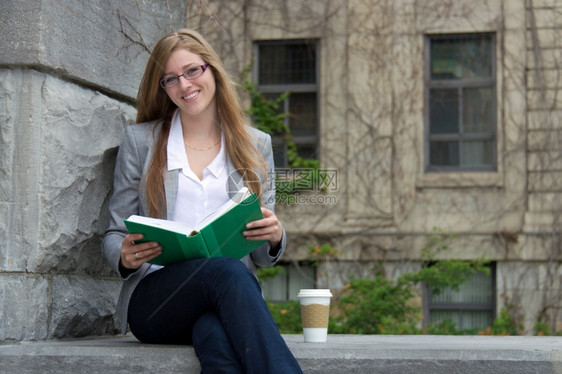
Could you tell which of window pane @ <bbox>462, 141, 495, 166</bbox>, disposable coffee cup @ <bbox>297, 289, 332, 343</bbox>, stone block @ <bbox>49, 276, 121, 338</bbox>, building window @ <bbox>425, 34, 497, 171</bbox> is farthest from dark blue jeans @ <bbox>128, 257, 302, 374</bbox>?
window pane @ <bbox>462, 141, 495, 166</bbox>

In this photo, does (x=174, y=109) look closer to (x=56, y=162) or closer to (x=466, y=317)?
(x=56, y=162)

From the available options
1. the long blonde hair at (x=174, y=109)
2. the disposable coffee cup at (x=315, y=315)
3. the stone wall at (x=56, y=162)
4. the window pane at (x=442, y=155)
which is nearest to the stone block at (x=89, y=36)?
the stone wall at (x=56, y=162)

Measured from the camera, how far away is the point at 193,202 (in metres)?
2.72

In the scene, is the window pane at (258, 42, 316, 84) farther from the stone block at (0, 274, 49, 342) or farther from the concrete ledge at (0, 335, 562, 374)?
the concrete ledge at (0, 335, 562, 374)

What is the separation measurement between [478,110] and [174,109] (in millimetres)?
5775

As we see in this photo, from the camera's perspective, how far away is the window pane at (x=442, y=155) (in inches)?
324

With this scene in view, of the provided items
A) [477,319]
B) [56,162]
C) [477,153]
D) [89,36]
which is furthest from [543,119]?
[56,162]

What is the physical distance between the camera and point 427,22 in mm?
8156

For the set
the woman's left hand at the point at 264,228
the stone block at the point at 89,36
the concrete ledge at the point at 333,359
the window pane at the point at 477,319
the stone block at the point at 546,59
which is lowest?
the window pane at the point at 477,319

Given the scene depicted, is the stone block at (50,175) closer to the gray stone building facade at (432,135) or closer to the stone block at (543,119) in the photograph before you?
the gray stone building facade at (432,135)

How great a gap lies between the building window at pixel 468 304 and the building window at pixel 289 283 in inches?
45.1

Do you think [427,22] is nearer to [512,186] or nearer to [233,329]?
[512,186]

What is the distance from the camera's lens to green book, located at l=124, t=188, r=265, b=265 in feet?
7.63

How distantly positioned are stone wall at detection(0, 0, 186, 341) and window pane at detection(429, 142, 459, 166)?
18.4ft
